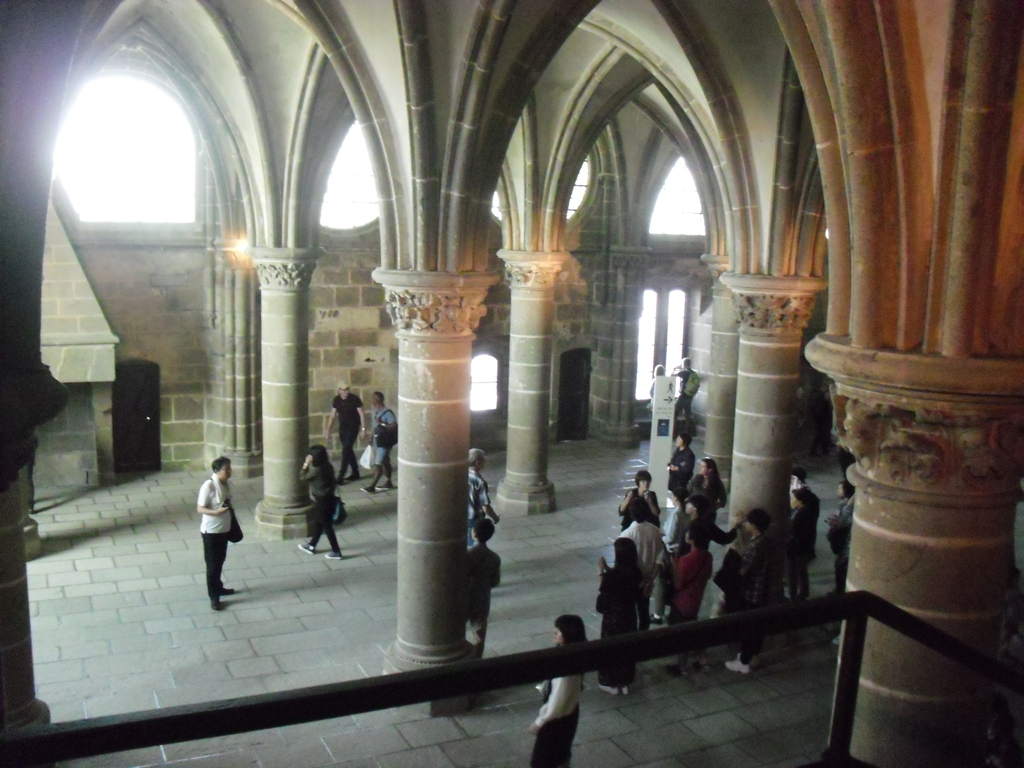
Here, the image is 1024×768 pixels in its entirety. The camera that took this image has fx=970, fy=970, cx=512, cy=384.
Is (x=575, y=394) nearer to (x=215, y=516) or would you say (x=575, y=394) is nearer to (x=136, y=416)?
(x=136, y=416)

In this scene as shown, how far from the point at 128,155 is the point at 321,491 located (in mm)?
6421

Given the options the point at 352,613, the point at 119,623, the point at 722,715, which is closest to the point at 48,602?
the point at 119,623

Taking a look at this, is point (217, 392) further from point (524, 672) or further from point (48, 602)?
point (524, 672)

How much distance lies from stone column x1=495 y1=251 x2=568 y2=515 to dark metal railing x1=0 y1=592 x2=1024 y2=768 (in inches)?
380

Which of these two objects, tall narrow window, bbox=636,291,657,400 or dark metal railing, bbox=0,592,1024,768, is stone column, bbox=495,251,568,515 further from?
dark metal railing, bbox=0,592,1024,768

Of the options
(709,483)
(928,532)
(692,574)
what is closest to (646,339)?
(709,483)

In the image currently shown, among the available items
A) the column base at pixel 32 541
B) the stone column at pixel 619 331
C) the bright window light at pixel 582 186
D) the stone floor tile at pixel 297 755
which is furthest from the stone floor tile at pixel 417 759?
the bright window light at pixel 582 186

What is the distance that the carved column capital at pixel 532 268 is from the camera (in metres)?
11.7

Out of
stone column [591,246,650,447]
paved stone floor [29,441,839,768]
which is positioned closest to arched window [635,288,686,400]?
stone column [591,246,650,447]

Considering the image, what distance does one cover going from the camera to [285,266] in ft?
34.2

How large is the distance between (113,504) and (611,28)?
27.3 feet

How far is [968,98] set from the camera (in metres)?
3.33

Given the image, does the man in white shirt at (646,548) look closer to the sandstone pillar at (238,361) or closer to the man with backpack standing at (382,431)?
the man with backpack standing at (382,431)

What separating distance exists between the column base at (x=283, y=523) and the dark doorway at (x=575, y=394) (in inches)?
265
